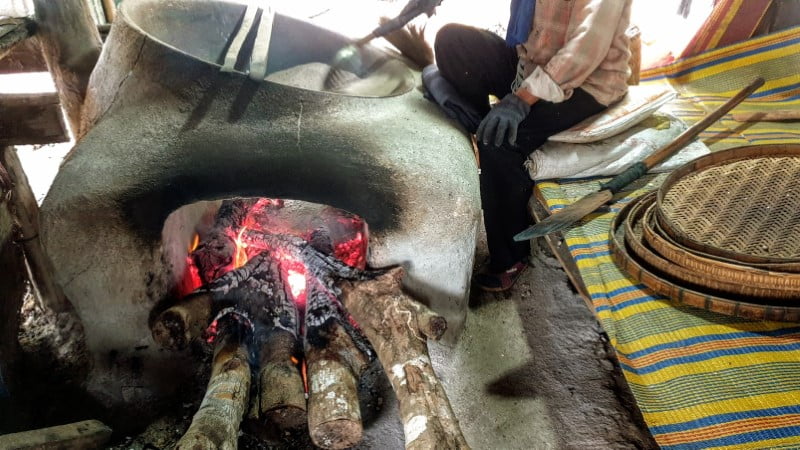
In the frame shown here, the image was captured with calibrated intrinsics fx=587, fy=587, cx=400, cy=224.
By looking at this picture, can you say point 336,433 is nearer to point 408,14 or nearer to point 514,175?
point 514,175

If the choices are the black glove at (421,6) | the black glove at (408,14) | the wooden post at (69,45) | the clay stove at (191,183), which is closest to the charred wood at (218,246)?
the clay stove at (191,183)

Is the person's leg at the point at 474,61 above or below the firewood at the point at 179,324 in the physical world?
above

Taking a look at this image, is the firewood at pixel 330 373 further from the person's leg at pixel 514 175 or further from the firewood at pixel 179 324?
the person's leg at pixel 514 175

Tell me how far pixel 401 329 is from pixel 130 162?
1412 millimetres

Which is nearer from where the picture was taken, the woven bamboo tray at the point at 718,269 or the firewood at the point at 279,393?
the woven bamboo tray at the point at 718,269

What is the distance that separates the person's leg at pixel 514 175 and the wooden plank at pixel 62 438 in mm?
2339

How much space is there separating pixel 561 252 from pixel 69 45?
3.16 metres

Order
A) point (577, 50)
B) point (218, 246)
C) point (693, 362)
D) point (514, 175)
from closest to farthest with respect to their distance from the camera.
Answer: point (693, 362), point (577, 50), point (218, 246), point (514, 175)

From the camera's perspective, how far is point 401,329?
2475 mm

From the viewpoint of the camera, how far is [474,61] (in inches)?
138

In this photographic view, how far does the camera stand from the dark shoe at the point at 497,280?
375 cm

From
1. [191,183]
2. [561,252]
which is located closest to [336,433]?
[191,183]

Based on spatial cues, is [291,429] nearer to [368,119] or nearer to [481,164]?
[368,119]

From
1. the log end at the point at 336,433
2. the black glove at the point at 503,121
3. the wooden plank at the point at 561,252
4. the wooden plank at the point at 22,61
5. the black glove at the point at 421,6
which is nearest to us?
the log end at the point at 336,433
